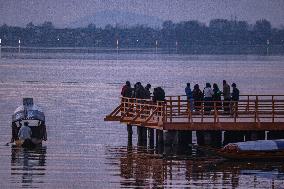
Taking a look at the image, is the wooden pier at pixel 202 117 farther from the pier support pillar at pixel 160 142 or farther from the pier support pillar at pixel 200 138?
the pier support pillar at pixel 200 138

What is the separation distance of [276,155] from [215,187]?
22.7ft

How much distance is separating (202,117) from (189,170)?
15.5 ft

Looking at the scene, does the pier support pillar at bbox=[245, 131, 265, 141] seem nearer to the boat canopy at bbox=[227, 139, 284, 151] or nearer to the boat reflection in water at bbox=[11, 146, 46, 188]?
the boat canopy at bbox=[227, 139, 284, 151]

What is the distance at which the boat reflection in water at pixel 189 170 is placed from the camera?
121 ft

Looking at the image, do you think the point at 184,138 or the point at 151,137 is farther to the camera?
the point at 151,137

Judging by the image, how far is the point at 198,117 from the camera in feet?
149

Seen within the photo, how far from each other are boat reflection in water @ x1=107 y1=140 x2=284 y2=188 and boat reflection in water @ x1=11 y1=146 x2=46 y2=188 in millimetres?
2825

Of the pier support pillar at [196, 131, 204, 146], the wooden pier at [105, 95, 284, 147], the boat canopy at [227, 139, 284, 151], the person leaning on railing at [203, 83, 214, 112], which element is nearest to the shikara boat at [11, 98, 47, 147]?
the wooden pier at [105, 95, 284, 147]

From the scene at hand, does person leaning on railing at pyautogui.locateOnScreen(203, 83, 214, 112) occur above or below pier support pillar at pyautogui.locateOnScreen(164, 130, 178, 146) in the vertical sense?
above

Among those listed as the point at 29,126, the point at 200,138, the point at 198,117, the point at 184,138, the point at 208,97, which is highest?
the point at 208,97

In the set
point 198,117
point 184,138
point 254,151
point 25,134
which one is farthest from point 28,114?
point 254,151

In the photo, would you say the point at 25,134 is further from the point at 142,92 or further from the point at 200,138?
the point at 200,138

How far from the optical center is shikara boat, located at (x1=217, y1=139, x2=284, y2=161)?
138ft

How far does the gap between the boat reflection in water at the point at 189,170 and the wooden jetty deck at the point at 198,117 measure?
1.24 metres
